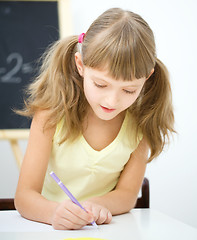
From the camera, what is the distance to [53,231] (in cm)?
71

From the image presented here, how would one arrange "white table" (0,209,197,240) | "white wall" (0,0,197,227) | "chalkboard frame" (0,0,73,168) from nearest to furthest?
"white table" (0,209,197,240), "chalkboard frame" (0,0,73,168), "white wall" (0,0,197,227)

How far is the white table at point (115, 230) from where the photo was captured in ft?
2.21

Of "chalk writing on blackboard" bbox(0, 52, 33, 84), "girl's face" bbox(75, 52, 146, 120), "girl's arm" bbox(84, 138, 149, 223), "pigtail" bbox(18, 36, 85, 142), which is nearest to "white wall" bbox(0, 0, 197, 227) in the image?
"chalk writing on blackboard" bbox(0, 52, 33, 84)

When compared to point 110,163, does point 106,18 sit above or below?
above

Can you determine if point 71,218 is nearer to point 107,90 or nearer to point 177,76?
Answer: point 107,90

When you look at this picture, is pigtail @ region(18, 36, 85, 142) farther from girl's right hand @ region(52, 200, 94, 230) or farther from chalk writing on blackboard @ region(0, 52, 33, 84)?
chalk writing on blackboard @ region(0, 52, 33, 84)

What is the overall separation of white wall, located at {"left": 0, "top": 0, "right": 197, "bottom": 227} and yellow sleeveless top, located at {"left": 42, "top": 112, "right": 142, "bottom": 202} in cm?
93

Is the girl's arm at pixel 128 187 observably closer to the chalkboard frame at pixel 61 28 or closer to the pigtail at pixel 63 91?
the pigtail at pixel 63 91

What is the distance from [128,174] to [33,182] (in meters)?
0.26

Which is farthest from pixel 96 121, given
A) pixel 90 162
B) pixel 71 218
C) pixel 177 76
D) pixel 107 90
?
pixel 177 76

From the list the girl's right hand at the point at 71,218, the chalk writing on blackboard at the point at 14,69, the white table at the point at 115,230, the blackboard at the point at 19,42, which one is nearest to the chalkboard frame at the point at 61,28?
the blackboard at the point at 19,42

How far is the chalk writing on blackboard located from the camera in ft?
5.59

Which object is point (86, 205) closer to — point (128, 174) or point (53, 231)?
point (53, 231)

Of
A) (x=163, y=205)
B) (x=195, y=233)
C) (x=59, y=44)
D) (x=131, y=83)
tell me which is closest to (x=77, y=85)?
(x=59, y=44)
